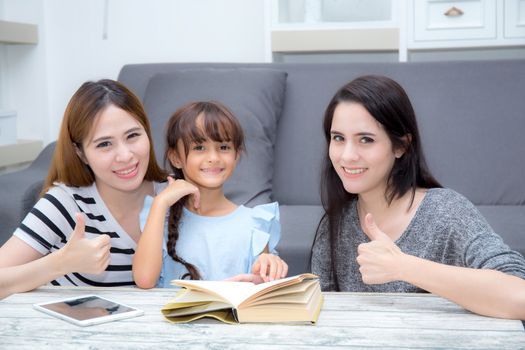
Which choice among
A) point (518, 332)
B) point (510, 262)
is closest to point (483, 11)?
point (510, 262)

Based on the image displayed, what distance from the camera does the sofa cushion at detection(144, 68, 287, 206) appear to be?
235cm

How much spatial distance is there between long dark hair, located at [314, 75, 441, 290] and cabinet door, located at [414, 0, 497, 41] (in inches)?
52.5

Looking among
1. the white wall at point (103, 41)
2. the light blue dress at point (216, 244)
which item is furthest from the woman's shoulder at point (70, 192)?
the white wall at point (103, 41)

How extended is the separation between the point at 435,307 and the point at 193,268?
60 centimetres

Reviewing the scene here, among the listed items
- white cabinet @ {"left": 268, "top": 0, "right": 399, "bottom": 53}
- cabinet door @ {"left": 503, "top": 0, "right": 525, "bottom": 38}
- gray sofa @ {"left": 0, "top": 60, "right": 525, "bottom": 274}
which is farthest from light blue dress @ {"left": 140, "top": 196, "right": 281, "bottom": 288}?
cabinet door @ {"left": 503, "top": 0, "right": 525, "bottom": 38}

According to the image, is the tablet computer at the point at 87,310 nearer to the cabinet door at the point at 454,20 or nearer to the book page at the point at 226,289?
the book page at the point at 226,289

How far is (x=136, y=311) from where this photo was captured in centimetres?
117

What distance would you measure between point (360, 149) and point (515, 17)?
153 cm

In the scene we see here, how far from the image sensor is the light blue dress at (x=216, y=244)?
162 centimetres

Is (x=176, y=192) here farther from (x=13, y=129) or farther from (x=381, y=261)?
(x=13, y=129)

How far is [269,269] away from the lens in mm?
1409

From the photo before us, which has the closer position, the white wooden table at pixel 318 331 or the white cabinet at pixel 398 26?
the white wooden table at pixel 318 331

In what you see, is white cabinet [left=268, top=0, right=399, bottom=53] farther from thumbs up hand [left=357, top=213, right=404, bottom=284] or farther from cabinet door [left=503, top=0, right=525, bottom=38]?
thumbs up hand [left=357, top=213, right=404, bottom=284]

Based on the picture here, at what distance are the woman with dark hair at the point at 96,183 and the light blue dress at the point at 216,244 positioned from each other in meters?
0.07
